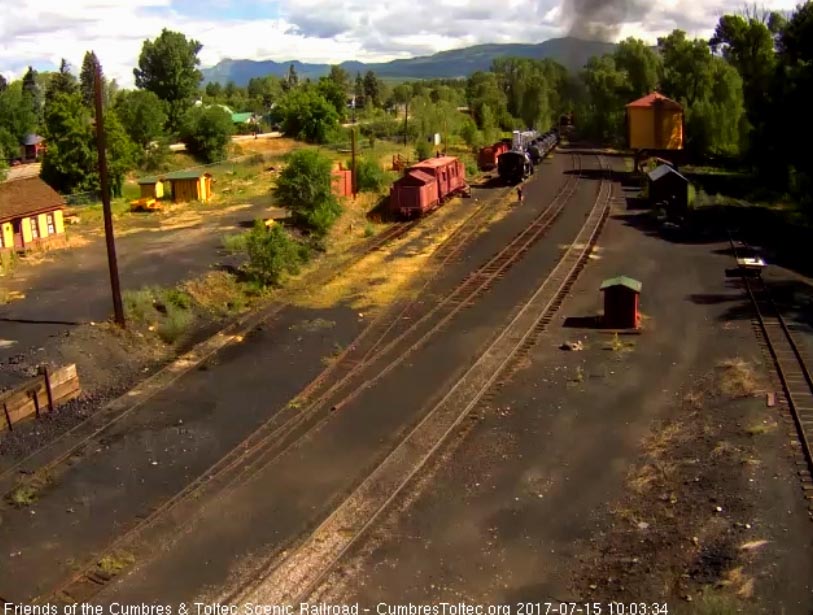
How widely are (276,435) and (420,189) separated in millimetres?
24231

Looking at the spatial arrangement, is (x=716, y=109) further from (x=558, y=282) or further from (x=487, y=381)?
(x=487, y=381)

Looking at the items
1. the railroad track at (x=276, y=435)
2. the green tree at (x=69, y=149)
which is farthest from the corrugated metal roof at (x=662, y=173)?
the green tree at (x=69, y=149)

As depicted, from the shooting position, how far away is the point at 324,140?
77312 mm

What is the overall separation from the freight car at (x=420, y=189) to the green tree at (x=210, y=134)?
3071cm

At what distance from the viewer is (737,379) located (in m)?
18.3

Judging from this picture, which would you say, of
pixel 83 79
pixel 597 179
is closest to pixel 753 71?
pixel 597 179

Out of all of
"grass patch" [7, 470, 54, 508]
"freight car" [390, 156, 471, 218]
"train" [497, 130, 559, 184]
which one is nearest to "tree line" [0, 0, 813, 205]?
"train" [497, 130, 559, 184]

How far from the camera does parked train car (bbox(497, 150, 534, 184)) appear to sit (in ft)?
Result: 169

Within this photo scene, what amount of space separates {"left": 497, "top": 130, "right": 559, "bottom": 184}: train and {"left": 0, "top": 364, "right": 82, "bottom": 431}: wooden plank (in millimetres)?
37101

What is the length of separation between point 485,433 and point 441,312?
8.74 meters

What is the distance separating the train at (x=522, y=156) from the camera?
51.5m

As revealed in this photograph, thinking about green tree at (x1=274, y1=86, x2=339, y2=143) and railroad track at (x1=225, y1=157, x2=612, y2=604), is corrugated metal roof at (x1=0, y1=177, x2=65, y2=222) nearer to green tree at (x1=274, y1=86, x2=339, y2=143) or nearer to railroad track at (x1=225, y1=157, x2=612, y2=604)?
railroad track at (x1=225, y1=157, x2=612, y2=604)

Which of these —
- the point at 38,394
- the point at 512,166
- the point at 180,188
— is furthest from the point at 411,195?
the point at 38,394

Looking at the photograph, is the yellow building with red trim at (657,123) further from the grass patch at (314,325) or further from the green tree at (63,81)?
the green tree at (63,81)
